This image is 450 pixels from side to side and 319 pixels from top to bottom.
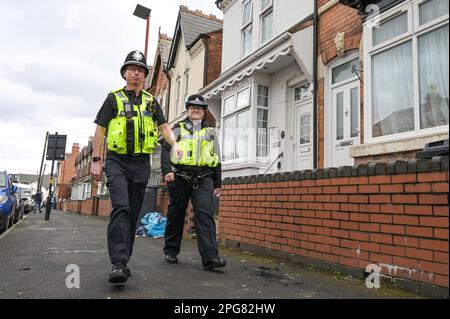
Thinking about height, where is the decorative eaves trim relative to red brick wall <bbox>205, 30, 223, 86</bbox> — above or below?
below

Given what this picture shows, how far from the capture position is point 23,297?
3080mm

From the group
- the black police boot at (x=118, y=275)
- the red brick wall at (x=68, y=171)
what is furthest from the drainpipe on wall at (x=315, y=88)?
the red brick wall at (x=68, y=171)

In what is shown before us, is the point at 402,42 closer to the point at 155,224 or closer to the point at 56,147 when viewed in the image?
the point at 155,224

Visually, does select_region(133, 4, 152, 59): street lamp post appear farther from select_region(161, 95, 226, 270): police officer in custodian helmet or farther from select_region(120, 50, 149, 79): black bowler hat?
select_region(120, 50, 149, 79): black bowler hat

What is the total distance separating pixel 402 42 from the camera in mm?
5406

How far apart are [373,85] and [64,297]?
4893 millimetres

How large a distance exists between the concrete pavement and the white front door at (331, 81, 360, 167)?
305cm

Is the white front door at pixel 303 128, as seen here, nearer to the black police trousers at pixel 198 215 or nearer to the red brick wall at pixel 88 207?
the black police trousers at pixel 198 215

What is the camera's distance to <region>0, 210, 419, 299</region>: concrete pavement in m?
3.23

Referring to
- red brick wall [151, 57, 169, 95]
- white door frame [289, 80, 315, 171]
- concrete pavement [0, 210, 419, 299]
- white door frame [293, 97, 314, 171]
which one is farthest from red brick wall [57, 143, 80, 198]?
concrete pavement [0, 210, 419, 299]

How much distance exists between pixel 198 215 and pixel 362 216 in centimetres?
172

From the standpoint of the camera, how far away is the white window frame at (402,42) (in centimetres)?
495
